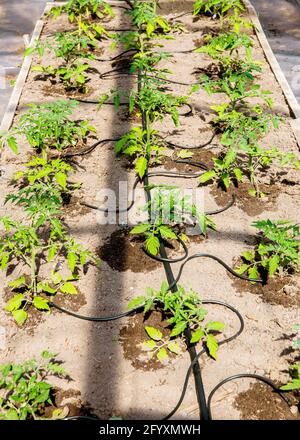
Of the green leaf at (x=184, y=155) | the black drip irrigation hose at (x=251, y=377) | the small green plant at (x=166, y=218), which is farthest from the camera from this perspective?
the green leaf at (x=184, y=155)

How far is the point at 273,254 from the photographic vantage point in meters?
3.07

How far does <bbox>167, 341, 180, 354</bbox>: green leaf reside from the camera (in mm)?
2673

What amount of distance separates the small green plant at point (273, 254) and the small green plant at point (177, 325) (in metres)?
0.50

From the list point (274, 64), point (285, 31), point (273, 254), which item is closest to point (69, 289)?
point (273, 254)

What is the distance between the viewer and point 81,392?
249cm

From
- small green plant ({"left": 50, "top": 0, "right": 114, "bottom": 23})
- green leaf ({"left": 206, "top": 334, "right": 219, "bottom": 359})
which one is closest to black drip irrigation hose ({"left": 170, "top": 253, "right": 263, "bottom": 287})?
green leaf ({"left": 206, "top": 334, "right": 219, "bottom": 359})

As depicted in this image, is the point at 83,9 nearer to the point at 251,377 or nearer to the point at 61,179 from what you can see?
the point at 61,179

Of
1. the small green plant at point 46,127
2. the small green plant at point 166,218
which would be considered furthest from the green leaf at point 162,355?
the small green plant at point 46,127

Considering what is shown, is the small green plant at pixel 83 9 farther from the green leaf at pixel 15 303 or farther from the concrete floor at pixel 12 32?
the green leaf at pixel 15 303

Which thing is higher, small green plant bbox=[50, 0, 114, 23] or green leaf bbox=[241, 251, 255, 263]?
small green plant bbox=[50, 0, 114, 23]

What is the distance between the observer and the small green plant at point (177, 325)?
2639 mm

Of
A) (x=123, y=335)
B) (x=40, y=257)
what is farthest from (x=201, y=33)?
(x=123, y=335)

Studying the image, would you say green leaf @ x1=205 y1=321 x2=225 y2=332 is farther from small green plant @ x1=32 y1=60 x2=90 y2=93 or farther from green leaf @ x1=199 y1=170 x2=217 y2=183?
small green plant @ x1=32 y1=60 x2=90 y2=93

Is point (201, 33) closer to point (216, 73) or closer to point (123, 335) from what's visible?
point (216, 73)
